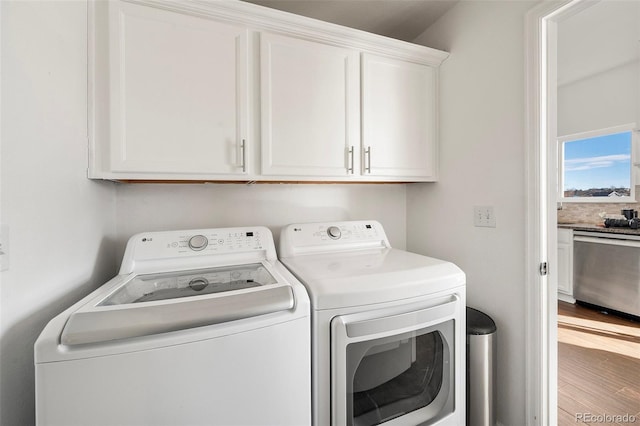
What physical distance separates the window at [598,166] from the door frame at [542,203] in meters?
2.92

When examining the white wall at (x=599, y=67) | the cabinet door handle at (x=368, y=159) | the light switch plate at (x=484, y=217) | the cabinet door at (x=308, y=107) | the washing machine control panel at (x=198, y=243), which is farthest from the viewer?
the white wall at (x=599, y=67)

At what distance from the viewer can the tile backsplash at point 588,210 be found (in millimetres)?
3173

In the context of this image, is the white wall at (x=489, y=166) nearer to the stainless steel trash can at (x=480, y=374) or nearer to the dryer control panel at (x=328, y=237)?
the stainless steel trash can at (x=480, y=374)

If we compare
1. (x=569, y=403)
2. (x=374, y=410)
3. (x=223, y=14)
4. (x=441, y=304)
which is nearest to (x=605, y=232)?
(x=569, y=403)

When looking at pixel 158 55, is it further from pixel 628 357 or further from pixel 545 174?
pixel 628 357

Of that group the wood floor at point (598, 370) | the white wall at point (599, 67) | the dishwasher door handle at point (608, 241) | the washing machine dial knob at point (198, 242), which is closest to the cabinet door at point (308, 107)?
the washing machine dial knob at point (198, 242)

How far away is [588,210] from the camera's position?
3.49 meters

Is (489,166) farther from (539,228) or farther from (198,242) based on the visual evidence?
(198,242)

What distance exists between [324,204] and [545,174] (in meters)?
1.20

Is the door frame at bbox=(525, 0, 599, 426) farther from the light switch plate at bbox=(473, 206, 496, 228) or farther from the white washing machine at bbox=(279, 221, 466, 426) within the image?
the white washing machine at bbox=(279, 221, 466, 426)

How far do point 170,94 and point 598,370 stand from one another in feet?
10.6

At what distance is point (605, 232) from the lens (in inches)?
114

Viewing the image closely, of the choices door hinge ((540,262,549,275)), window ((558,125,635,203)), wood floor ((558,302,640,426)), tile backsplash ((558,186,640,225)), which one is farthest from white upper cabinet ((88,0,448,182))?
tile backsplash ((558,186,640,225))

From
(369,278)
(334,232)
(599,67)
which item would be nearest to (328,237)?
(334,232)
